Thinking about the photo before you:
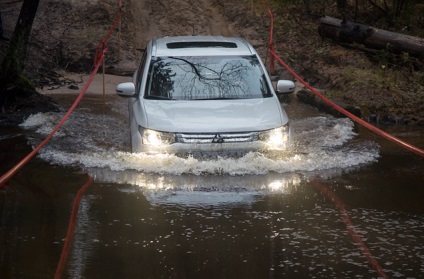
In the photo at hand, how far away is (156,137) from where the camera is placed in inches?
391

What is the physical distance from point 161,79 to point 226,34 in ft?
38.5

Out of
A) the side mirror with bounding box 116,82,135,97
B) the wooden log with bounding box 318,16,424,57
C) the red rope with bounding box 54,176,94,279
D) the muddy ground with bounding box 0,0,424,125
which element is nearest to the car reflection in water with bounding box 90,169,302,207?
the red rope with bounding box 54,176,94,279

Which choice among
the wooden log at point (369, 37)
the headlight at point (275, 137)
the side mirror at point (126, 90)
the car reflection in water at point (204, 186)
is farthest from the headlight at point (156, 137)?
the wooden log at point (369, 37)

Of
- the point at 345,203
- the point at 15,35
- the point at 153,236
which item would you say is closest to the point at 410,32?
the point at 15,35

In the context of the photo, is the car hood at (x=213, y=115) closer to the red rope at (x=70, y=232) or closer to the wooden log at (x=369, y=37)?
the red rope at (x=70, y=232)

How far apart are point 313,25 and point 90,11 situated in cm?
626

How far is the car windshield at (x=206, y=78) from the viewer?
35.8 ft

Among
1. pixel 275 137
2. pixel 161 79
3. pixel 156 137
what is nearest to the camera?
pixel 156 137

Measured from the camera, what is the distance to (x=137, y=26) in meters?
22.9

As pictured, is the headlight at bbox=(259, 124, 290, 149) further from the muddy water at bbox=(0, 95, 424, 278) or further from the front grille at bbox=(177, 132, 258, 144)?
the front grille at bbox=(177, 132, 258, 144)

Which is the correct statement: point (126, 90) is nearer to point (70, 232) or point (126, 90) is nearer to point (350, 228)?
point (70, 232)

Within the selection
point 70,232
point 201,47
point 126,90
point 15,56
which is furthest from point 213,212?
point 15,56

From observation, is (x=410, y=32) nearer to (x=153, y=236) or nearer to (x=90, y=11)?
(x=90, y=11)

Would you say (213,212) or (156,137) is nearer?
(213,212)
